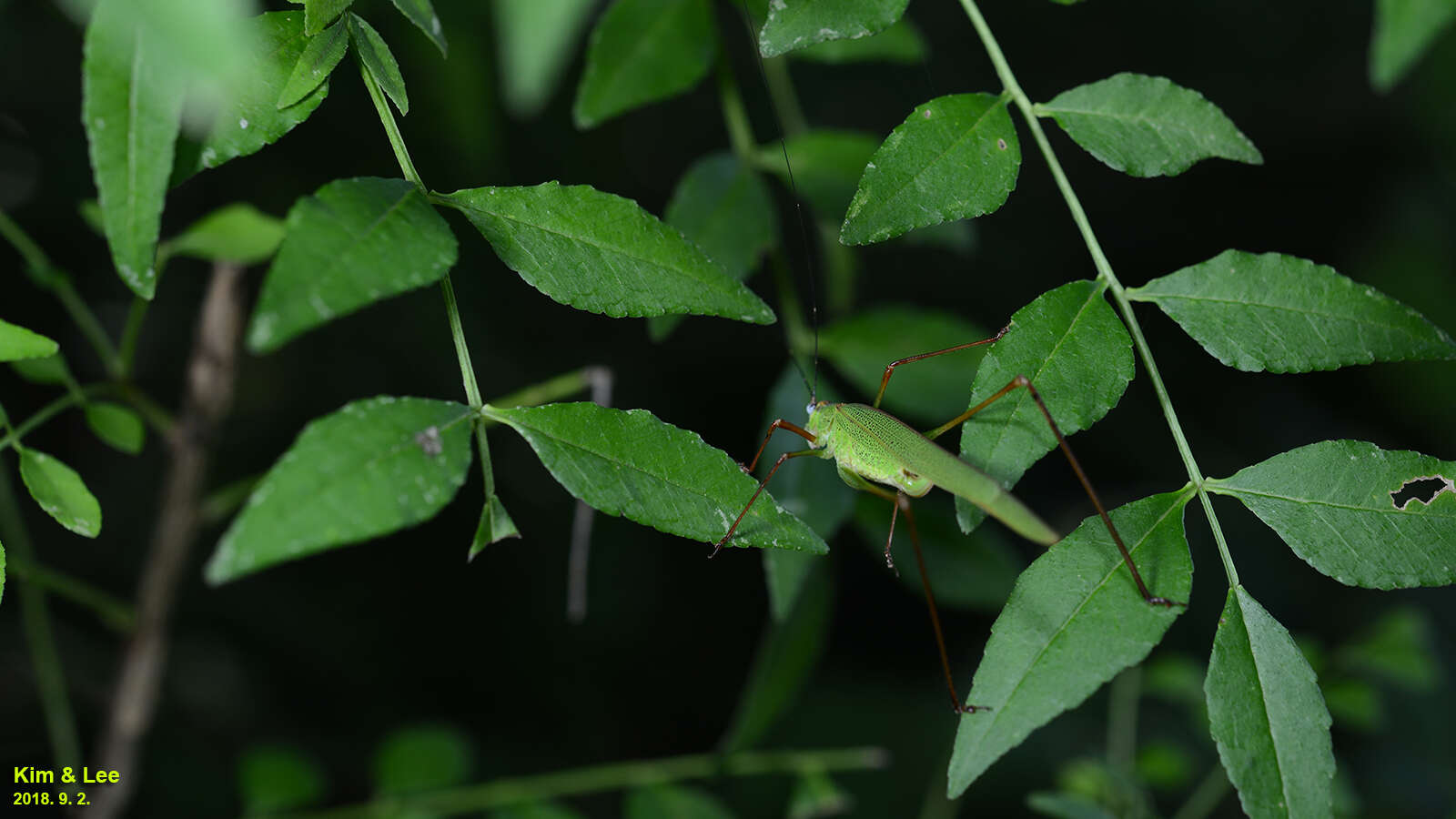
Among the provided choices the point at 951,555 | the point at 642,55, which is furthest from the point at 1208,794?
the point at 642,55

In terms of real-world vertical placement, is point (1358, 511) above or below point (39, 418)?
below

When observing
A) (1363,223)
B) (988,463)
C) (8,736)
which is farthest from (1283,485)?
(1363,223)

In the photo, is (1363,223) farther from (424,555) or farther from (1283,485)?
(424,555)

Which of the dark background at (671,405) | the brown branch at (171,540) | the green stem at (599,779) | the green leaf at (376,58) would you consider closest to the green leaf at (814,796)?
the green stem at (599,779)

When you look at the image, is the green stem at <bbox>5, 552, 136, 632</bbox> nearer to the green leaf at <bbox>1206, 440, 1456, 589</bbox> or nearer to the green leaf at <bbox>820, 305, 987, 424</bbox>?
the green leaf at <bbox>820, 305, 987, 424</bbox>

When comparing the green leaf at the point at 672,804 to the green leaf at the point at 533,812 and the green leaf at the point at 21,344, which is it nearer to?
the green leaf at the point at 533,812

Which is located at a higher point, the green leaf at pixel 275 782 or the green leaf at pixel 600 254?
the green leaf at pixel 600 254

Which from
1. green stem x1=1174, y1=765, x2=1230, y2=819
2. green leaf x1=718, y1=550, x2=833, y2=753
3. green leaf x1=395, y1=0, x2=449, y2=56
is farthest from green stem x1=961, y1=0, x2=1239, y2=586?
green stem x1=1174, y1=765, x2=1230, y2=819

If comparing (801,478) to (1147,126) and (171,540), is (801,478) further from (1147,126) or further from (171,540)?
(171,540)
